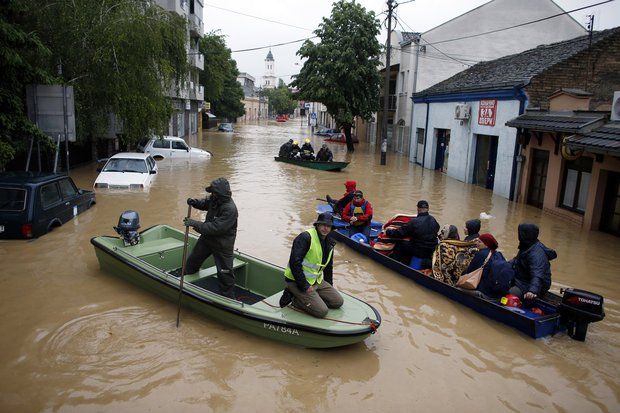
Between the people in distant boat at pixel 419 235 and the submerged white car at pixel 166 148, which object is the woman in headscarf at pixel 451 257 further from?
the submerged white car at pixel 166 148

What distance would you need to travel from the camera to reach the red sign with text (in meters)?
20.9

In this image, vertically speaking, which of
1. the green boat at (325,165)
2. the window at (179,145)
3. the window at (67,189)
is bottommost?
the green boat at (325,165)

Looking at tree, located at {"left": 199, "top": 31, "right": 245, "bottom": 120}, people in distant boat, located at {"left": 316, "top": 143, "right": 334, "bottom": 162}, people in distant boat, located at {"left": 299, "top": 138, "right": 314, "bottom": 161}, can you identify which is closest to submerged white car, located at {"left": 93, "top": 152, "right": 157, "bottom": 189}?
people in distant boat, located at {"left": 316, "top": 143, "right": 334, "bottom": 162}

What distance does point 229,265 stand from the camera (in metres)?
7.62

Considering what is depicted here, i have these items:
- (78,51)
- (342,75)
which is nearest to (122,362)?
(78,51)

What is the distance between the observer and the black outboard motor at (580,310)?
23.0 ft

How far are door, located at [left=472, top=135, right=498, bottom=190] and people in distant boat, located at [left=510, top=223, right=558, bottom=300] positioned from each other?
14.4 metres

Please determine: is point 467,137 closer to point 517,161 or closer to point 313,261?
point 517,161

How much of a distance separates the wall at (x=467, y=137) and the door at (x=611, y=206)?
5.44 metres

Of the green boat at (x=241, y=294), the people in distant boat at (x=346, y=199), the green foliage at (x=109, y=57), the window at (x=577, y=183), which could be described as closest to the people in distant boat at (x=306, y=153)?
the green foliage at (x=109, y=57)

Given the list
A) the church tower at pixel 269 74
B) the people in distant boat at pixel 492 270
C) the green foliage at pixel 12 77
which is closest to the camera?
the people in distant boat at pixel 492 270

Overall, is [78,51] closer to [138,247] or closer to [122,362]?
[138,247]

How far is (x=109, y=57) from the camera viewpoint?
693 inches

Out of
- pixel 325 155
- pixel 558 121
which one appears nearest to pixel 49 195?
pixel 558 121
